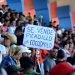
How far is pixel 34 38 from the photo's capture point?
6551 millimetres

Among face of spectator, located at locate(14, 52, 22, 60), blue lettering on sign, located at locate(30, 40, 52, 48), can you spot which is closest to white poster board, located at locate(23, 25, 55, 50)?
blue lettering on sign, located at locate(30, 40, 52, 48)

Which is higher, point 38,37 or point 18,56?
point 38,37

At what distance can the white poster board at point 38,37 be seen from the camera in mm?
6504

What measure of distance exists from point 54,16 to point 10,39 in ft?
46.5

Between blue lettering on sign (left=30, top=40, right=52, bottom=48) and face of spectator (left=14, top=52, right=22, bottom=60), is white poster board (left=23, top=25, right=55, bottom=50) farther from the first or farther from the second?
face of spectator (left=14, top=52, right=22, bottom=60)

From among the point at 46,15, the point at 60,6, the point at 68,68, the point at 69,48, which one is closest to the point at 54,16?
the point at 60,6

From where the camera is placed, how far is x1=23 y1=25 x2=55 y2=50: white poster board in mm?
6504

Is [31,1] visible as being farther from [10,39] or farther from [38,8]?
[10,39]

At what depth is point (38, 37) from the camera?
661 centimetres

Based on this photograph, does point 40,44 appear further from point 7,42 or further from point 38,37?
point 7,42

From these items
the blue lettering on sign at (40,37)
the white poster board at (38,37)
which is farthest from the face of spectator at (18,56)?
the blue lettering on sign at (40,37)

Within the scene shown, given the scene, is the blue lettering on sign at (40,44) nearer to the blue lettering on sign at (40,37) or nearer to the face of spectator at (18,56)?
the blue lettering on sign at (40,37)

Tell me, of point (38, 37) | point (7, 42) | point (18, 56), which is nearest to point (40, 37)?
point (38, 37)

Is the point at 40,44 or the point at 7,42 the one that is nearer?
the point at 7,42
